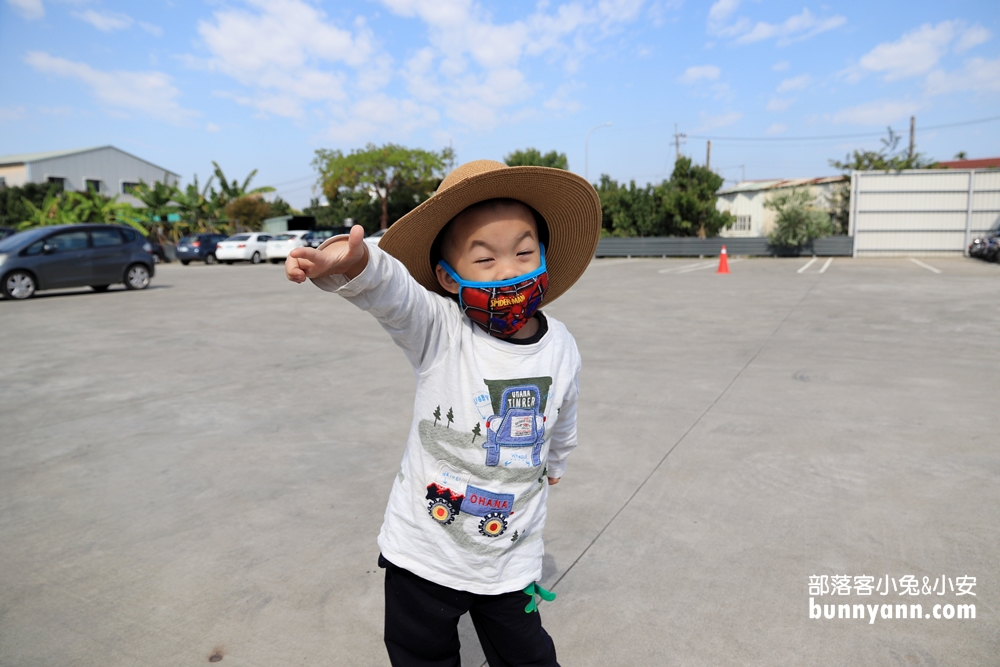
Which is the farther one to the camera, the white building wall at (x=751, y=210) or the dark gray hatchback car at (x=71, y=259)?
the white building wall at (x=751, y=210)

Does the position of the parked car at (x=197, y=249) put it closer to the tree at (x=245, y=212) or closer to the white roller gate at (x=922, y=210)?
the tree at (x=245, y=212)

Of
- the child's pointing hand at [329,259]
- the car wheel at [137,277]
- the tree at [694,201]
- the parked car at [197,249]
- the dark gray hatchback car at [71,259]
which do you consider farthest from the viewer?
the tree at [694,201]

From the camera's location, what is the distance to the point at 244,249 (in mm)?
27484

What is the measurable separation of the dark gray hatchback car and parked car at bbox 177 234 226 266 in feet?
45.3

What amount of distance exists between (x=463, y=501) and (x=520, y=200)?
30.2 inches

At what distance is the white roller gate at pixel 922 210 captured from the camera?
2536 centimetres

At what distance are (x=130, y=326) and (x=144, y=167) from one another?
5493 cm

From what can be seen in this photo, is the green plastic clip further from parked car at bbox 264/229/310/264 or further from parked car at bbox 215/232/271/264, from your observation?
parked car at bbox 215/232/271/264

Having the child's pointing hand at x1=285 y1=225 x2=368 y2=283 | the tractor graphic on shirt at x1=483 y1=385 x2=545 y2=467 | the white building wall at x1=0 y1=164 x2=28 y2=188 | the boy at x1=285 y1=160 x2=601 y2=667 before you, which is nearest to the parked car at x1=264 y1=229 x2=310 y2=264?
the boy at x1=285 y1=160 x2=601 y2=667

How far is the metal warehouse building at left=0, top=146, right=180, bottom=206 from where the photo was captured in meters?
49.8

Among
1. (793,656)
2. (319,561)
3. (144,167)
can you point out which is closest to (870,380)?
(793,656)

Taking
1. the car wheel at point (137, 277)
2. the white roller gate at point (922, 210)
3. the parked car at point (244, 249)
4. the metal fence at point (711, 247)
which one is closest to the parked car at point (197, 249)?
the parked car at point (244, 249)

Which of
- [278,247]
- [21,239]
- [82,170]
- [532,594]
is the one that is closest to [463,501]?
[532,594]

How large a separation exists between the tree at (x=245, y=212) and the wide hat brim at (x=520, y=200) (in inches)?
1629
